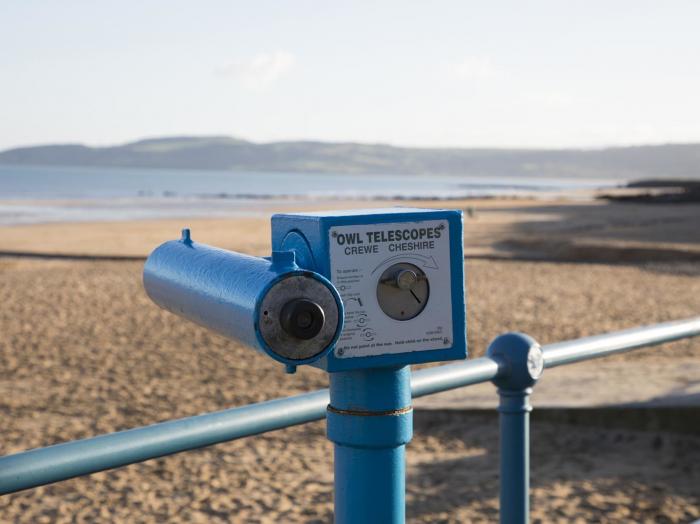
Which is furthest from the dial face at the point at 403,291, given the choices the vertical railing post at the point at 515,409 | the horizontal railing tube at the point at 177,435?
the vertical railing post at the point at 515,409

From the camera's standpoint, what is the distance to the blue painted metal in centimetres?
115

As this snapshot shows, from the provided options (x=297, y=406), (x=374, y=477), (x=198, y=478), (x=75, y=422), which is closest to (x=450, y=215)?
(x=374, y=477)

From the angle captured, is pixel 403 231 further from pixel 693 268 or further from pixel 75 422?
pixel 693 268

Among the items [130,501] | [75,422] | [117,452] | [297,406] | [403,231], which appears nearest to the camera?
[403,231]

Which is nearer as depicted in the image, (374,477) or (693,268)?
(374,477)

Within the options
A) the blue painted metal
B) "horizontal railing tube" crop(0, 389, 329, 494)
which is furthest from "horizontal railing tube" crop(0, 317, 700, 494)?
the blue painted metal

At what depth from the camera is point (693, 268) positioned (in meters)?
15.9

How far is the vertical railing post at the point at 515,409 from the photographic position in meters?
1.91

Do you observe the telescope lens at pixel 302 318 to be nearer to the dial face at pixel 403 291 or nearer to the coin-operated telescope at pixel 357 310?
the coin-operated telescope at pixel 357 310

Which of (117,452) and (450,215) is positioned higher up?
(450,215)

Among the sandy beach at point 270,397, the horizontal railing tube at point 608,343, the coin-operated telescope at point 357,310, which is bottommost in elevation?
the sandy beach at point 270,397

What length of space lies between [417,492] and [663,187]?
91.3 meters

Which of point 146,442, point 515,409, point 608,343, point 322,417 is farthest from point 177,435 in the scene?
point 608,343

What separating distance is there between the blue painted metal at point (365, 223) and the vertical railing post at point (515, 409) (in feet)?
2.26
